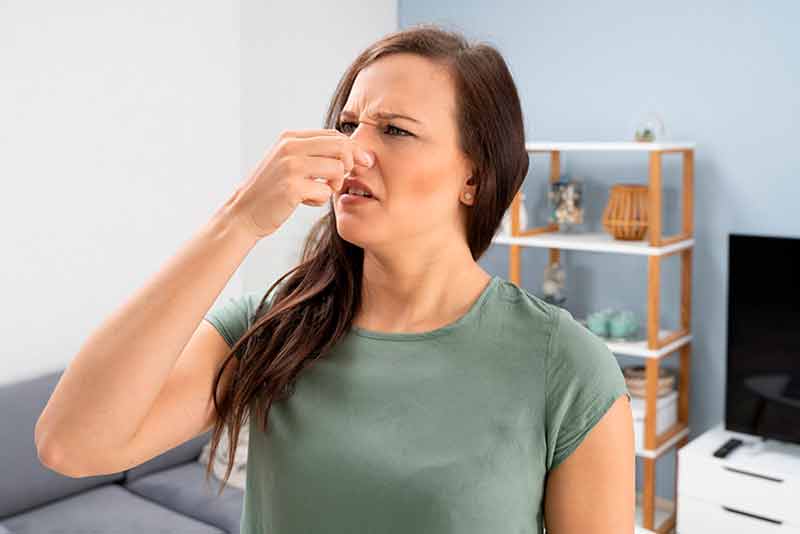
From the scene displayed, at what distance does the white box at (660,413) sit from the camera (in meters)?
3.48

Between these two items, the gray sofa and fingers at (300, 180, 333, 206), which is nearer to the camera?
fingers at (300, 180, 333, 206)

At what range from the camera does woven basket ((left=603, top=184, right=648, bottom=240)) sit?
353cm

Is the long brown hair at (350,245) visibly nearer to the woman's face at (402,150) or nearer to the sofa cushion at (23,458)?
the woman's face at (402,150)

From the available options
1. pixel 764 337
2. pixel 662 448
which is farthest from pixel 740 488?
pixel 764 337

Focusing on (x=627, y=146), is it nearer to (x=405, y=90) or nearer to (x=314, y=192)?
(x=405, y=90)

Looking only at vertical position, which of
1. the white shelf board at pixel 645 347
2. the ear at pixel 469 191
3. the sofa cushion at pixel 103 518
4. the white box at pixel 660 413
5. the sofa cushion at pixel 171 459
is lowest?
the sofa cushion at pixel 103 518

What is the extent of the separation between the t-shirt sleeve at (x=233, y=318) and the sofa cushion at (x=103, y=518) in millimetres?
1788

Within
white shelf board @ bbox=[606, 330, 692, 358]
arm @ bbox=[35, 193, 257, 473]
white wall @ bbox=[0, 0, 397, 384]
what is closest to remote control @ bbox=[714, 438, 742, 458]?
white shelf board @ bbox=[606, 330, 692, 358]

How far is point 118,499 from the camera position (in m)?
3.09

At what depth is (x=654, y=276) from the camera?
3395 millimetres

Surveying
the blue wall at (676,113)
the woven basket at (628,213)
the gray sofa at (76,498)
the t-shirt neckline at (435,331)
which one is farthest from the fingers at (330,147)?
the woven basket at (628,213)

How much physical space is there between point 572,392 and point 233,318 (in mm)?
456

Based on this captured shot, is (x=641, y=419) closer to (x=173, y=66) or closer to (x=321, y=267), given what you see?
(x=173, y=66)

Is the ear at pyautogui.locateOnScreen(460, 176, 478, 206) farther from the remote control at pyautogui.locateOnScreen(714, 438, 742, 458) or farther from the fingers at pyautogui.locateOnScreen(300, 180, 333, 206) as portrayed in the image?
the remote control at pyautogui.locateOnScreen(714, 438, 742, 458)
